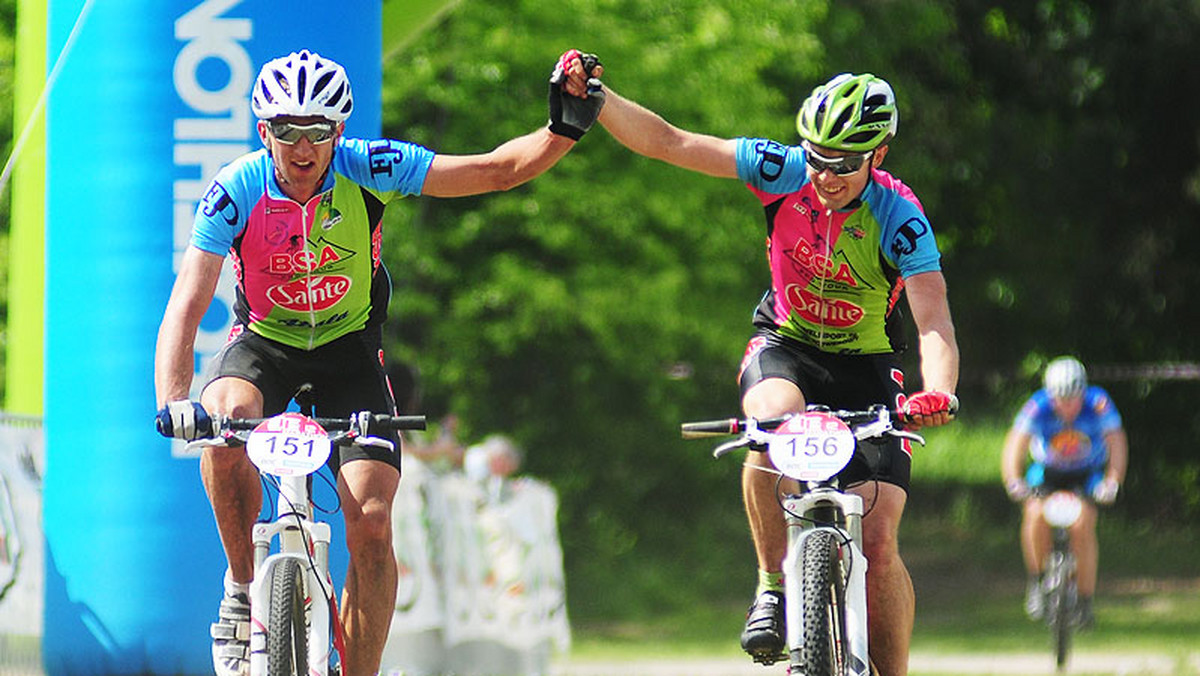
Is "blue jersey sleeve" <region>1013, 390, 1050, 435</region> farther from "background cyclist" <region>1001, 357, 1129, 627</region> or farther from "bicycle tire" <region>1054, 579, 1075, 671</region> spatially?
"bicycle tire" <region>1054, 579, 1075, 671</region>

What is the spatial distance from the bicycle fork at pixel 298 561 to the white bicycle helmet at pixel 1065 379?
1020 centimetres

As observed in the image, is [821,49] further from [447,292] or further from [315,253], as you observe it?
[315,253]

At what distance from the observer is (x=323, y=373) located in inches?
275

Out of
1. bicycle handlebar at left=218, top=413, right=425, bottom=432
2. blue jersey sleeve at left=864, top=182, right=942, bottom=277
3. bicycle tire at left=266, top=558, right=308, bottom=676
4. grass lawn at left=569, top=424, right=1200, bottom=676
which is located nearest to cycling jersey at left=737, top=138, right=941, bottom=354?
blue jersey sleeve at left=864, top=182, right=942, bottom=277

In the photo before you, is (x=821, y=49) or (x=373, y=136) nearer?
(x=373, y=136)

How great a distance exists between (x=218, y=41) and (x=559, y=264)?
1159cm

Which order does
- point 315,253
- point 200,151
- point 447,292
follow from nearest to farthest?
point 315,253
point 200,151
point 447,292

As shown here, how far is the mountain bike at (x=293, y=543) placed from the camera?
20.4 ft

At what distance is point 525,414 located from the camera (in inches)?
896

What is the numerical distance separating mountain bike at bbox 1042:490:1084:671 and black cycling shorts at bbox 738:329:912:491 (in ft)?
25.4

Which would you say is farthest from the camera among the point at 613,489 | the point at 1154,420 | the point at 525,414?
the point at 1154,420

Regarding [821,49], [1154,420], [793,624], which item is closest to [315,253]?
[793,624]

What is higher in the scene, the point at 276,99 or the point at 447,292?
the point at 447,292

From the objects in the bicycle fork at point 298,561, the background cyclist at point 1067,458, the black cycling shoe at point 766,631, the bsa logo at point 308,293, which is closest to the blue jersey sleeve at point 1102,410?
the background cyclist at point 1067,458
